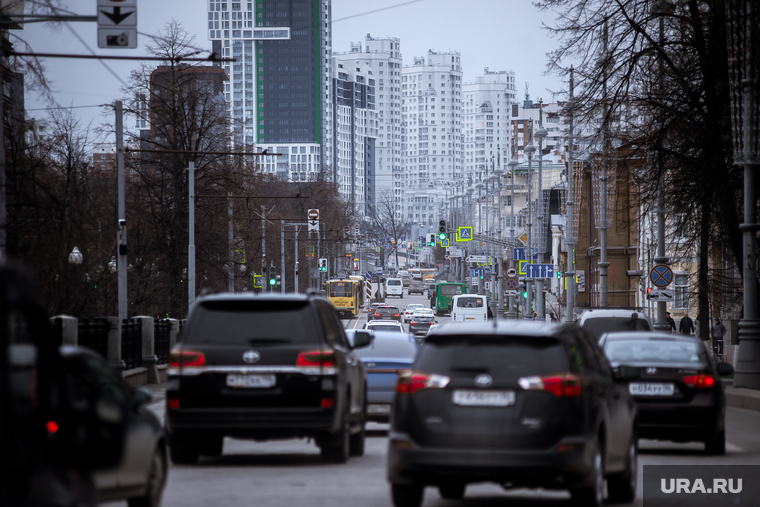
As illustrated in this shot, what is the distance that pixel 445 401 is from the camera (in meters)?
8.45

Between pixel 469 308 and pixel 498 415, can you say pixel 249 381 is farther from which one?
pixel 469 308

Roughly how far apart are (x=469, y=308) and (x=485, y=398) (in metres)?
61.6

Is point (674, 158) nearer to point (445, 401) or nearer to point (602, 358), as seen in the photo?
point (602, 358)

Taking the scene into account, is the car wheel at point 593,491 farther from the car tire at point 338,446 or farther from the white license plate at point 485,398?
the car tire at point 338,446

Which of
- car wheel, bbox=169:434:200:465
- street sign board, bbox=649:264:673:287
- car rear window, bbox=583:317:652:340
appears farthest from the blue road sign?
car wheel, bbox=169:434:200:465

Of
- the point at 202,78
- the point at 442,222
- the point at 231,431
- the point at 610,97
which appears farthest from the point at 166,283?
Answer: the point at 231,431

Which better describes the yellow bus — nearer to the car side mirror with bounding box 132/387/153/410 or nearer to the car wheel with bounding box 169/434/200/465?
the car wheel with bounding box 169/434/200/465

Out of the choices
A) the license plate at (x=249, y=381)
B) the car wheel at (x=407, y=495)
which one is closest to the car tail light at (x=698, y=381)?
the license plate at (x=249, y=381)

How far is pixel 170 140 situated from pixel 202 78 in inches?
172

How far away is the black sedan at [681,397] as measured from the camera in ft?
43.6

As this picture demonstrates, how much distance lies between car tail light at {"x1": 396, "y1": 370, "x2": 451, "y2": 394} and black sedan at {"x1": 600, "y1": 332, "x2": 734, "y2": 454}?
5159 millimetres

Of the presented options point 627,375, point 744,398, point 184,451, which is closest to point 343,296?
point 744,398

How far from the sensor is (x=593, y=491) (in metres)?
8.62

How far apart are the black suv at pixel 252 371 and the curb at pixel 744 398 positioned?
1202 centimetres
